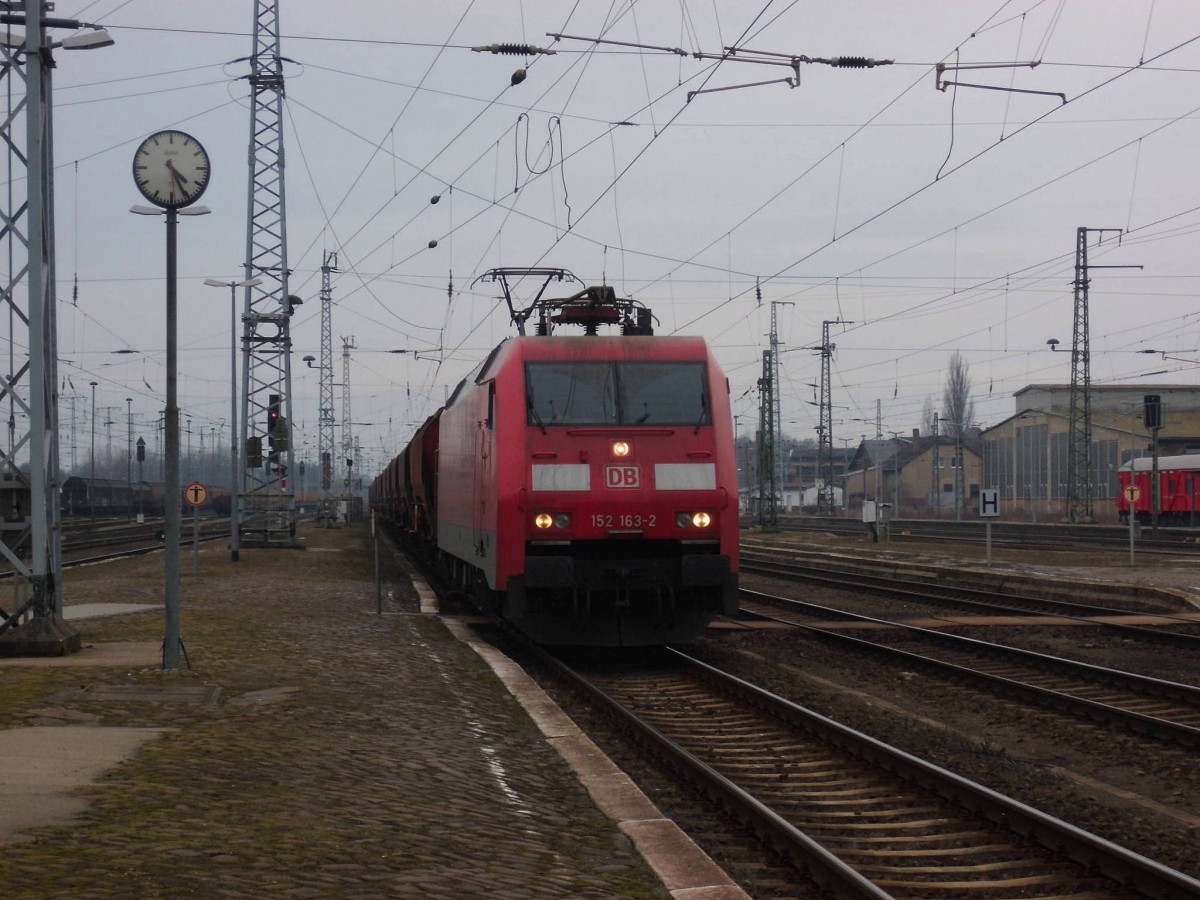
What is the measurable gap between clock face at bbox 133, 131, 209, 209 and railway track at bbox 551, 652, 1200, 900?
5874 millimetres

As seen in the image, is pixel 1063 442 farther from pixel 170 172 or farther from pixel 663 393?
pixel 170 172

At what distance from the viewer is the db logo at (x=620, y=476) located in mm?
13133

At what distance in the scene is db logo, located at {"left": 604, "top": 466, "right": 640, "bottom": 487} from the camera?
43.1 feet

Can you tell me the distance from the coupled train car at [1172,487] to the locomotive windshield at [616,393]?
42465 millimetres

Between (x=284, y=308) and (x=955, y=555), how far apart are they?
18454mm

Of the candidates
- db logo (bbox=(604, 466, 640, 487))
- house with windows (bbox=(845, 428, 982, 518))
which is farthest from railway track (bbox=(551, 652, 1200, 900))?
house with windows (bbox=(845, 428, 982, 518))

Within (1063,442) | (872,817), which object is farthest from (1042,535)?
(872,817)

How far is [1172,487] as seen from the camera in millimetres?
53938

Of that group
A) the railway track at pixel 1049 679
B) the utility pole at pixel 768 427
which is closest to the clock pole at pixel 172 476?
the railway track at pixel 1049 679

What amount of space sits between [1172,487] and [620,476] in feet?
154

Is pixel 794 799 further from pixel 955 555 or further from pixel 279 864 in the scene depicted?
pixel 955 555

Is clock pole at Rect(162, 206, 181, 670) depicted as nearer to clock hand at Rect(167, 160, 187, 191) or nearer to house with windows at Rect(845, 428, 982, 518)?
clock hand at Rect(167, 160, 187, 191)

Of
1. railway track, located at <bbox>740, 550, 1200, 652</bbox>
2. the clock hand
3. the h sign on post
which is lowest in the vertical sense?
railway track, located at <bbox>740, 550, 1200, 652</bbox>

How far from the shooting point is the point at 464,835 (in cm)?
607
